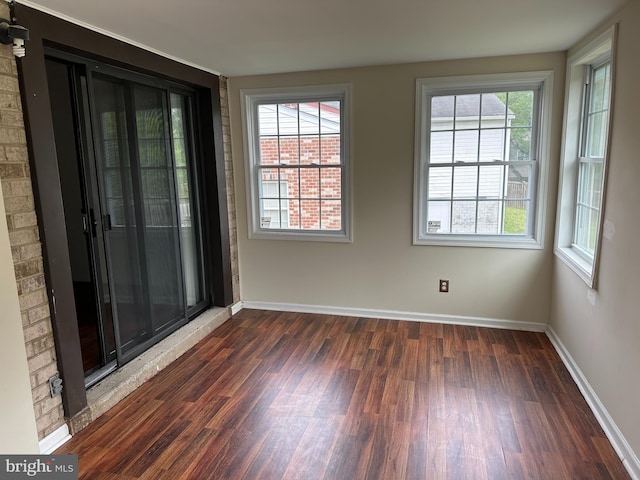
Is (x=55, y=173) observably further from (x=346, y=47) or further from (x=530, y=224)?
(x=530, y=224)

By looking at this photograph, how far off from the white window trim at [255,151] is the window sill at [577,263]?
175 cm

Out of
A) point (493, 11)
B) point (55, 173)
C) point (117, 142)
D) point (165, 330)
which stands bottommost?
point (165, 330)

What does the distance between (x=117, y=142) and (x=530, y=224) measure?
3.29m

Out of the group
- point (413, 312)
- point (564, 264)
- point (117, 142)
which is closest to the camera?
point (117, 142)

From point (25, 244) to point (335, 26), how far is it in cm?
208

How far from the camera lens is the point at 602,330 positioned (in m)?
2.49

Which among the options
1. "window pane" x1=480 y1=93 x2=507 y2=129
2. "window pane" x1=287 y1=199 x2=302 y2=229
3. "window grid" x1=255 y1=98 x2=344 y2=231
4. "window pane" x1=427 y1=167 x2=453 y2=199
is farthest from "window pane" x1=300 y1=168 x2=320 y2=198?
"window pane" x1=480 y1=93 x2=507 y2=129

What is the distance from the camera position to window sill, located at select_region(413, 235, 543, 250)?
3.60 metres

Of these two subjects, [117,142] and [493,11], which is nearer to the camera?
[493,11]

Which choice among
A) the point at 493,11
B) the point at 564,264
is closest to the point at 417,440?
the point at 564,264

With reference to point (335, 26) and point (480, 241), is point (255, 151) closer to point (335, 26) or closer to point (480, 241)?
point (335, 26)

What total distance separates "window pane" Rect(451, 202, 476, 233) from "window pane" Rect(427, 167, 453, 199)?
143 mm

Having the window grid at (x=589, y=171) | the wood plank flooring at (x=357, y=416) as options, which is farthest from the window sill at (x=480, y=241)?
the wood plank flooring at (x=357, y=416)

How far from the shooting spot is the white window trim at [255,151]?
384 cm
